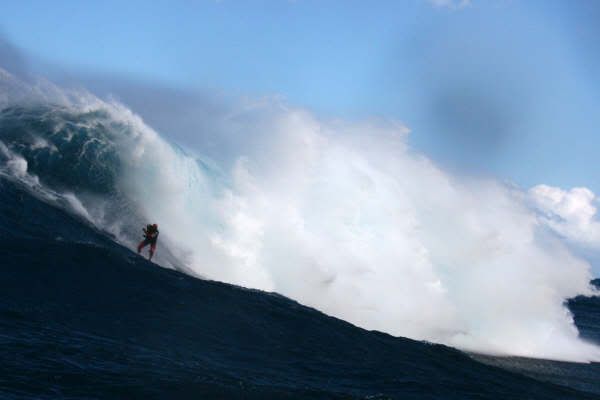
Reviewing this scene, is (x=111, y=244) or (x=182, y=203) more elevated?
(x=182, y=203)

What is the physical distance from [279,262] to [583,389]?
1516 centimetres

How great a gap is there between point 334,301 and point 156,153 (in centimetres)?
1235

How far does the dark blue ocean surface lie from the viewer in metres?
9.90

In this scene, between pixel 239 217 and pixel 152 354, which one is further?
pixel 239 217

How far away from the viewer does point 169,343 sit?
12844 millimetres

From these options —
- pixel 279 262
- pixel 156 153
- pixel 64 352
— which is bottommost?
pixel 64 352

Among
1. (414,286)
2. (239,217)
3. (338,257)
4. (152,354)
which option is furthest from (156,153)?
(152,354)

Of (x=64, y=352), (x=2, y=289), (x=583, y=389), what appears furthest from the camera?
(x=583, y=389)

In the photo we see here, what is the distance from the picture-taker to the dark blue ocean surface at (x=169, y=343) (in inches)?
390

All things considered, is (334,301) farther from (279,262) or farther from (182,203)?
(182,203)

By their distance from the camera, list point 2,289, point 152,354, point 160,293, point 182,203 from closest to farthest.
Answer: point 152,354, point 2,289, point 160,293, point 182,203

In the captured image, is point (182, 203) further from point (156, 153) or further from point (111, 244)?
point (111, 244)

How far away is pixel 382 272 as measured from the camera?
100 ft

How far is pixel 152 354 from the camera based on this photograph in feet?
38.1
